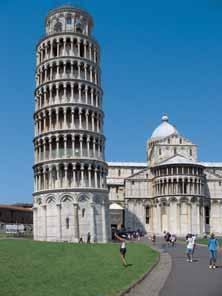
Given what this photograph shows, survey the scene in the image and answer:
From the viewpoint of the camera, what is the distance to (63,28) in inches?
2581

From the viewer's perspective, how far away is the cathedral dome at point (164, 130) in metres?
104

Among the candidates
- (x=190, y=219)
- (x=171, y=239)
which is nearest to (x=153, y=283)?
(x=171, y=239)

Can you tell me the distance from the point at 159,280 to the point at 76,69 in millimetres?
46313

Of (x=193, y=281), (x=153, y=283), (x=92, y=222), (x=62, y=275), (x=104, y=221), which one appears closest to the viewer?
(x=153, y=283)

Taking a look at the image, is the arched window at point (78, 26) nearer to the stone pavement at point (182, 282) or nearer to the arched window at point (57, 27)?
the arched window at point (57, 27)

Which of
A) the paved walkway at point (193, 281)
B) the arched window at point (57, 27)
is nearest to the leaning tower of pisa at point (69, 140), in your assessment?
the arched window at point (57, 27)

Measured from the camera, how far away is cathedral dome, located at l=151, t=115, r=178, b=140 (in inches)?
4105

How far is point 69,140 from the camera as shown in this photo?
198 ft

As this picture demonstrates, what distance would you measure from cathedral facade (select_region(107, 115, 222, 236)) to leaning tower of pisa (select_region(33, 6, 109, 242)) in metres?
26.5

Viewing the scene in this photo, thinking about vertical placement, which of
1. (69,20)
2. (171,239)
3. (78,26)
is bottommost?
(171,239)

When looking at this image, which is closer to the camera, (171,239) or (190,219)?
(171,239)

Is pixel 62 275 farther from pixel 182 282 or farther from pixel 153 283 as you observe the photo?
pixel 182 282

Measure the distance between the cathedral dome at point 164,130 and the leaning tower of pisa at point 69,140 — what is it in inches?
1645

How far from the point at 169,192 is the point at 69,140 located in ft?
105
